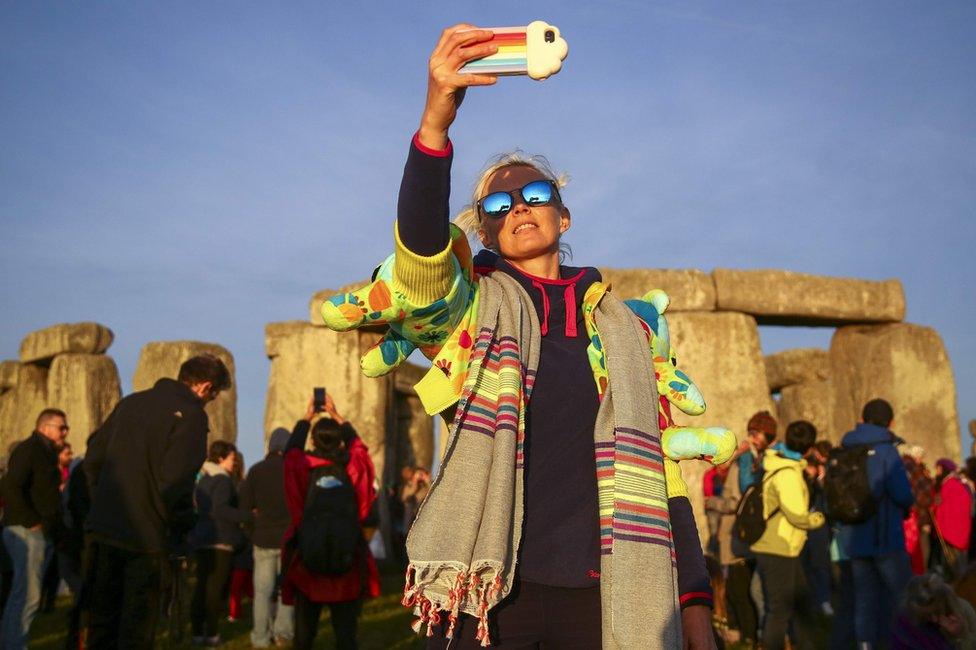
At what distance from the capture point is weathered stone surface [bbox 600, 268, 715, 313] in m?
11.4

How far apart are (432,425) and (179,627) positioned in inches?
496

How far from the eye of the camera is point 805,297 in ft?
39.2

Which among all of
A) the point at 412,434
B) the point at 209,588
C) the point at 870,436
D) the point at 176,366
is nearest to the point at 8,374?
the point at 176,366

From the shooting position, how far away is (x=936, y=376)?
484 inches

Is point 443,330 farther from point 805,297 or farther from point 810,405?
point 810,405

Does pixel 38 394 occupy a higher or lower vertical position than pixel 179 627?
higher

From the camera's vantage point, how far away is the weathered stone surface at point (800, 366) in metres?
18.5

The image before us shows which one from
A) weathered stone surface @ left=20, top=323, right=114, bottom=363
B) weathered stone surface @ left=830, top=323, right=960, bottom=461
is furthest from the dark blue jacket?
weathered stone surface @ left=20, top=323, right=114, bottom=363

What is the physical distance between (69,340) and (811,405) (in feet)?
39.7

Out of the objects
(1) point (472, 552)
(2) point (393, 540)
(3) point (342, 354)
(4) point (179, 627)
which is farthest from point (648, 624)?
(2) point (393, 540)

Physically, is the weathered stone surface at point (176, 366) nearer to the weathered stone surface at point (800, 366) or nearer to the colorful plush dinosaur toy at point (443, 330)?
the weathered stone surface at point (800, 366)

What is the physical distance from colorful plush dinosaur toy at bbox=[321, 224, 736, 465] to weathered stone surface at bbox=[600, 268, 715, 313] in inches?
348

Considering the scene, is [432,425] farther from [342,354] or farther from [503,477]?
[503,477]

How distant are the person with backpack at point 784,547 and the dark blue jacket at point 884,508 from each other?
0.26 m
